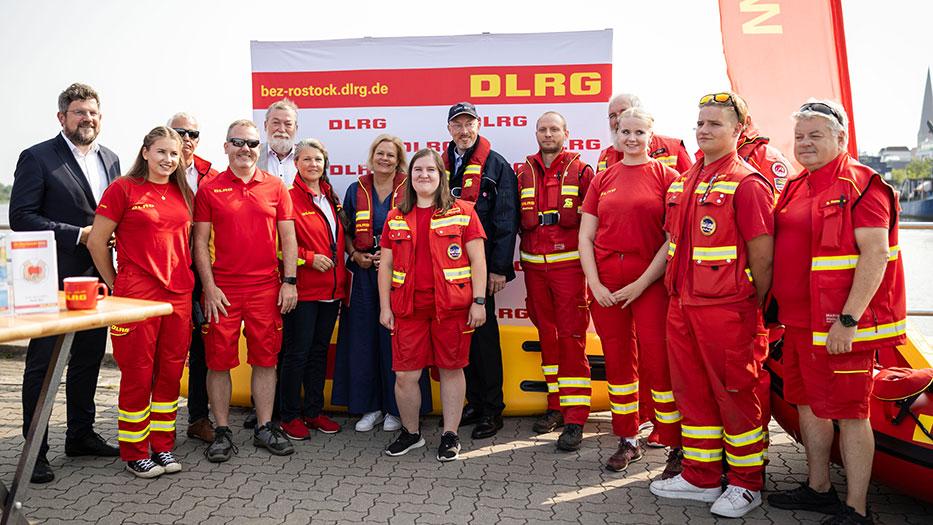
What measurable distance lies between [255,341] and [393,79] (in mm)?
2316

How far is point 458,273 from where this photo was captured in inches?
182

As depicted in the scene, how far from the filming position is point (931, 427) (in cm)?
357

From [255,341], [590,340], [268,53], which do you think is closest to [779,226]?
[590,340]

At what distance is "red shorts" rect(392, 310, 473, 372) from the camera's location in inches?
184

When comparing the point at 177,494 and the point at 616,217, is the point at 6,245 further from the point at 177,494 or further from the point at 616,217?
the point at 616,217

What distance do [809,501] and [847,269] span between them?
1.27 meters

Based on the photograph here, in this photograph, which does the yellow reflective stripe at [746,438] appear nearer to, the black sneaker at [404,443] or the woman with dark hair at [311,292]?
the black sneaker at [404,443]

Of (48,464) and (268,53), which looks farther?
(268,53)

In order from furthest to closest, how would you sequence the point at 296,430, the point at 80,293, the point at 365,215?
the point at 365,215 < the point at 296,430 < the point at 80,293

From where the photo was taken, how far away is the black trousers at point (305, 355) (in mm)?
5070

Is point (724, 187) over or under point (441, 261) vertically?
over

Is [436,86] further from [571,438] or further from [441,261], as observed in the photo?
[571,438]

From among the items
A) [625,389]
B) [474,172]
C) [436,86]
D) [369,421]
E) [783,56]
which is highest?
[783,56]

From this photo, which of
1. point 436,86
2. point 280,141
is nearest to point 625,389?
point 436,86
